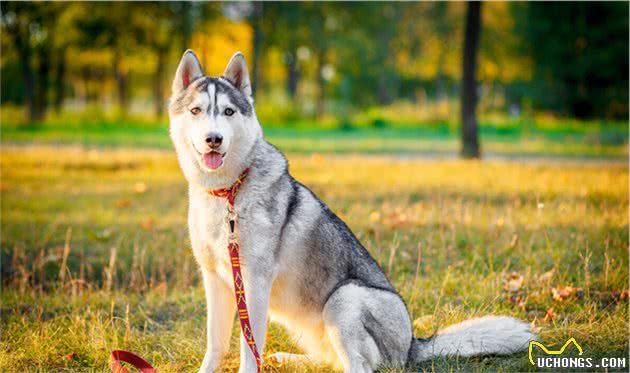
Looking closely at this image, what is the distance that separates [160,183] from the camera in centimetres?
1135

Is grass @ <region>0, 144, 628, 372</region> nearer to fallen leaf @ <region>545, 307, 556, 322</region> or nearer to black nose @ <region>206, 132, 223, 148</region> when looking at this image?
fallen leaf @ <region>545, 307, 556, 322</region>

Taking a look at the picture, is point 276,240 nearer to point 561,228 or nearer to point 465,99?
point 561,228

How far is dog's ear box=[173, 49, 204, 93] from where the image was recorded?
158 inches

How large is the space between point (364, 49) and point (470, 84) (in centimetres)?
2132

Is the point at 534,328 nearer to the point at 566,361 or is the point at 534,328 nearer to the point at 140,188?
the point at 566,361

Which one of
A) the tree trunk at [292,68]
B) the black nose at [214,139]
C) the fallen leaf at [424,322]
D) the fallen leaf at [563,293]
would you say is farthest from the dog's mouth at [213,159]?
the tree trunk at [292,68]

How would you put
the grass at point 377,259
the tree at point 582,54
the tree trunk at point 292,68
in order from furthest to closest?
1. the tree trunk at point 292,68
2. the tree at point 582,54
3. the grass at point 377,259

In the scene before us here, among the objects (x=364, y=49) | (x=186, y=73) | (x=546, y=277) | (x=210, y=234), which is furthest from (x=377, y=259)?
(x=364, y=49)

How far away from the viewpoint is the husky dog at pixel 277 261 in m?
3.90

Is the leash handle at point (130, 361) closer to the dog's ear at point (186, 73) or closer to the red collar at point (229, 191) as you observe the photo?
the red collar at point (229, 191)

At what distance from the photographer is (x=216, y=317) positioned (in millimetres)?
4152

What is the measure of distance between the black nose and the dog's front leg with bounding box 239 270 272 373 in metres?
0.87

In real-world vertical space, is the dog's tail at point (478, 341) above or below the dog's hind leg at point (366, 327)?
below

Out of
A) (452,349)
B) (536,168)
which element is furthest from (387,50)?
(452,349)
